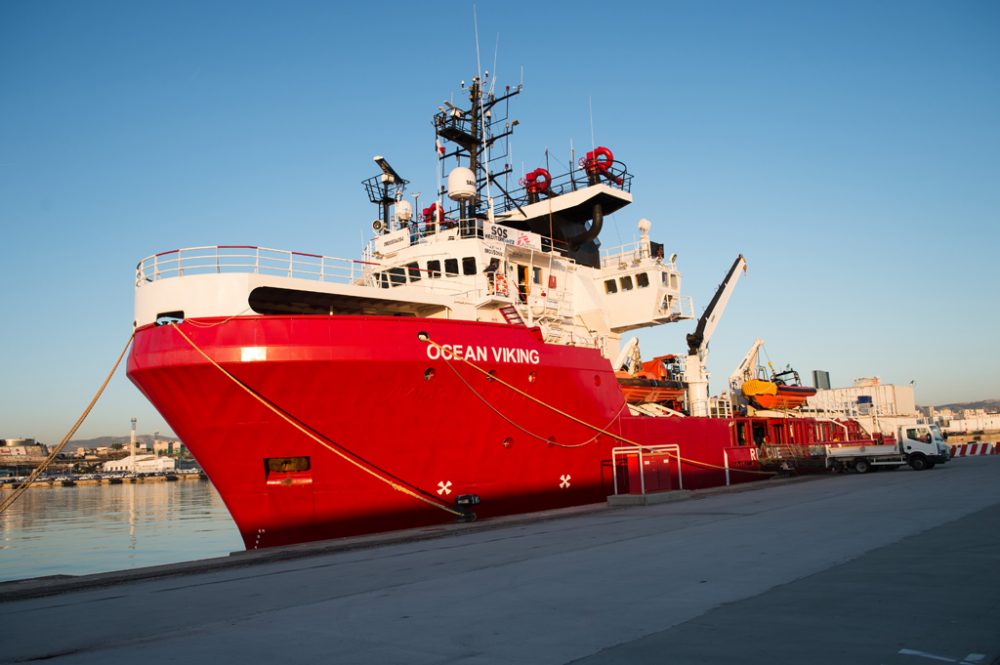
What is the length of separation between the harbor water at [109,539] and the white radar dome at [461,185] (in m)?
12.1

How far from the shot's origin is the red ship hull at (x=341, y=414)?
13258 millimetres

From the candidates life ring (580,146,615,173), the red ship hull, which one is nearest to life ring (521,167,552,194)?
life ring (580,146,615,173)

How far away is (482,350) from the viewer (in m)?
15.7

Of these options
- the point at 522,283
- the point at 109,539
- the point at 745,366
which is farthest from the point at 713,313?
the point at 109,539

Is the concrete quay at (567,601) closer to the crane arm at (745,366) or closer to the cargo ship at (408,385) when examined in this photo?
the cargo ship at (408,385)

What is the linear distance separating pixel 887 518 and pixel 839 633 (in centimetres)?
828

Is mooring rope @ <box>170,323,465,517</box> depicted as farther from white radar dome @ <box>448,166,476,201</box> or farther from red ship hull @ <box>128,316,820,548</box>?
white radar dome @ <box>448,166,476,201</box>

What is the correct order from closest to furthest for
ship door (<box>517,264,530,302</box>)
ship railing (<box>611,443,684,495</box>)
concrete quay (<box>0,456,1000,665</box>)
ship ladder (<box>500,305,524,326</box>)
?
1. concrete quay (<box>0,456,1000,665</box>)
2. ship ladder (<box>500,305,524,326</box>)
3. ship railing (<box>611,443,684,495</box>)
4. ship door (<box>517,264,530,302</box>)

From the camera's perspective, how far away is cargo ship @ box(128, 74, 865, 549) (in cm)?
1341

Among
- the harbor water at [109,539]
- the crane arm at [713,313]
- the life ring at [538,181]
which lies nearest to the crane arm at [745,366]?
the crane arm at [713,313]

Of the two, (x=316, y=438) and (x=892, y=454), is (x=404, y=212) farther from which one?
(x=892, y=454)

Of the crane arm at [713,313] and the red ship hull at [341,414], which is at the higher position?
the crane arm at [713,313]

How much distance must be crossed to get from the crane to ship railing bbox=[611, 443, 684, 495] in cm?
657

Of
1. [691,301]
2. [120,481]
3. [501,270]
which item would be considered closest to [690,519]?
[501,270]
